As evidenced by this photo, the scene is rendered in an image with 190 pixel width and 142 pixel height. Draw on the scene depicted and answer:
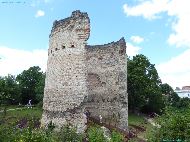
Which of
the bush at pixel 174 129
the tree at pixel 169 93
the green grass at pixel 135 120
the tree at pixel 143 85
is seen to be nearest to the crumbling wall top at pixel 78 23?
the bush at pixel 174 129

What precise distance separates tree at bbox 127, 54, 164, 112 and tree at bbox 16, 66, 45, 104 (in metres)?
13.4

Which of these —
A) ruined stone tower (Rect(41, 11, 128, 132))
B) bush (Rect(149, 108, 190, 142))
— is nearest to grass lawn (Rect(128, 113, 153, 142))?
ruined stone tower (Rect(41, 11, 128, 132))

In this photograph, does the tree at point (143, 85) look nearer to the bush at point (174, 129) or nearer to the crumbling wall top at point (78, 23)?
the crumbling wall top at point (78, 23)

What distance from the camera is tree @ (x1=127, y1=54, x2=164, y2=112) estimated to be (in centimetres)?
5259

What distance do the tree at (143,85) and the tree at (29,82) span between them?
1339 centimetres

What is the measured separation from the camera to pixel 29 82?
2442 inches

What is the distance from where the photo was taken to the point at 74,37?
87.9 ft

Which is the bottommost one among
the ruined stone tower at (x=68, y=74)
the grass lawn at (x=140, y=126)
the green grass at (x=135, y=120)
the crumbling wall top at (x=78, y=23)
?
the grass lawn at (x=140, y=126)

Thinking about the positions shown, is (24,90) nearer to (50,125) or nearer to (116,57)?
(116,57)

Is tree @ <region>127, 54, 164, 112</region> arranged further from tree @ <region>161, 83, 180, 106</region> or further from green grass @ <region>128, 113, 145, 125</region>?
tree @ <region>161, 83, 180, 106</region>

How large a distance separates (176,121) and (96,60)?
18.1m

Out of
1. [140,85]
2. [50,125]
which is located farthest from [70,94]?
[140,85]

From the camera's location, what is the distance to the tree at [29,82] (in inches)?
2361

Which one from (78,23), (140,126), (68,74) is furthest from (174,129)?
(140,126)
